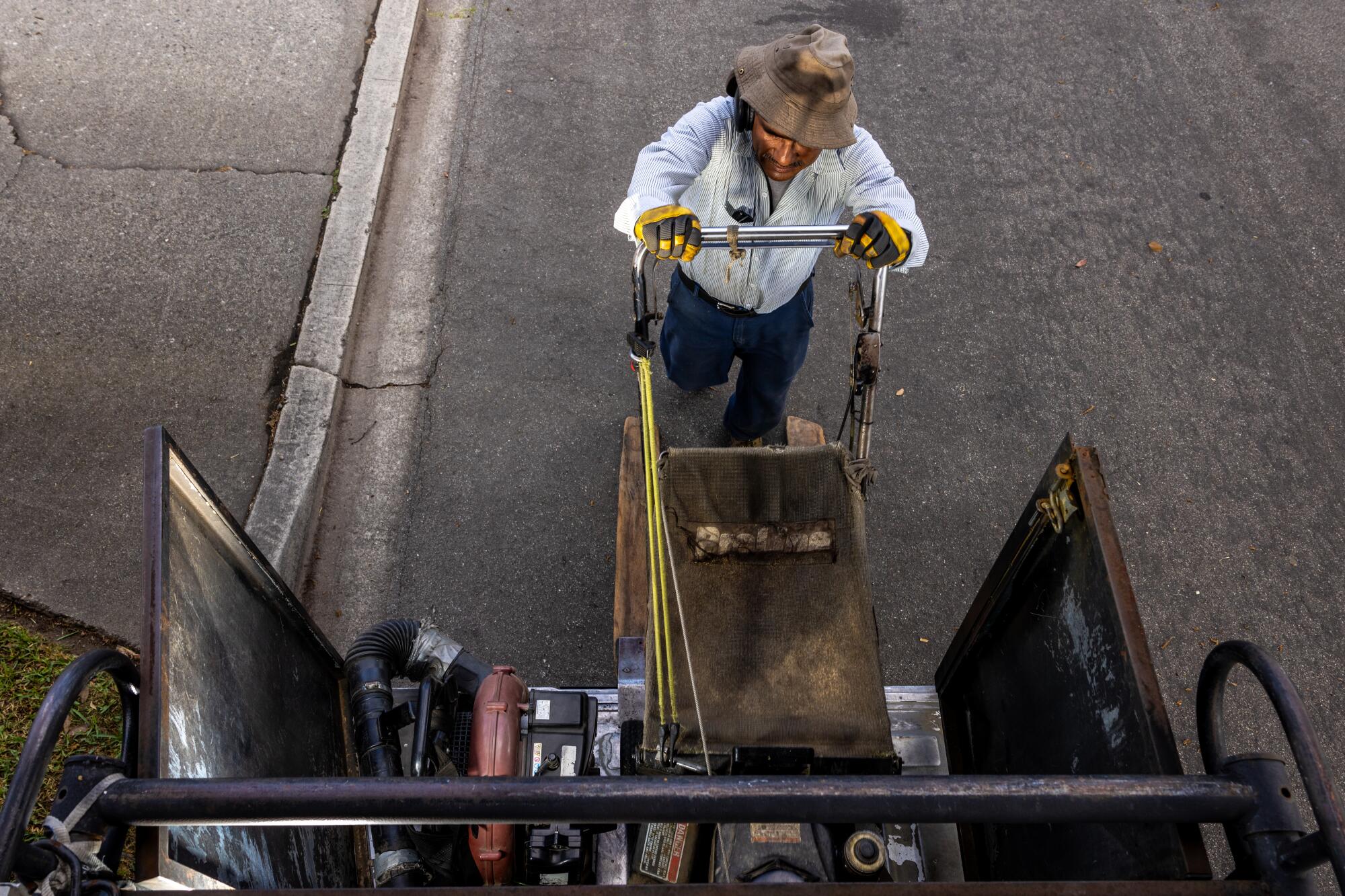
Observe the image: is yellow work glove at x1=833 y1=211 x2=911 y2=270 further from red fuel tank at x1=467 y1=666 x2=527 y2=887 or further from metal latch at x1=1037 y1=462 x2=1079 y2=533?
red fuel tank at x1=467 y1=666 x2=527 y2=887

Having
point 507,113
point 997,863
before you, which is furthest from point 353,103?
point 997,863

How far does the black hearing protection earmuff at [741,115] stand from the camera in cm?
247

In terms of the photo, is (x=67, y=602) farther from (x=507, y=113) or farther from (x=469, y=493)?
(x=507, y=113)

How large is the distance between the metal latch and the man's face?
1.07 m

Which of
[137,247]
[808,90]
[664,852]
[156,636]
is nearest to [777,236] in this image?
[808,90]

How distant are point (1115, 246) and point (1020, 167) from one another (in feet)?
2.30

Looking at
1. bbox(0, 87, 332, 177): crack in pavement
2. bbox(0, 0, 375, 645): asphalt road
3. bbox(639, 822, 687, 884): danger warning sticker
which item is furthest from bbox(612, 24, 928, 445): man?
bbox(0, 87, 332, 177): crack in pavement

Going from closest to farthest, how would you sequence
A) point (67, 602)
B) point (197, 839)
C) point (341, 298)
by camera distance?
point (197, 839) → point (67, 602) → point (341, 298)

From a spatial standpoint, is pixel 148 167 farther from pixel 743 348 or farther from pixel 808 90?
pixel 808 90

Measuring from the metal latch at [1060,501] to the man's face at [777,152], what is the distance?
1.07 meters

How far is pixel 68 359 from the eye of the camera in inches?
149

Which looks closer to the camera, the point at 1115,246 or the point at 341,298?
the point at 341,298

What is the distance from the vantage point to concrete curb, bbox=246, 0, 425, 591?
351cm

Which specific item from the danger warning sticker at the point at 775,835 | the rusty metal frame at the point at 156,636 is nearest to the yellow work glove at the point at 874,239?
the danger warning sticker at the point at 775,835
